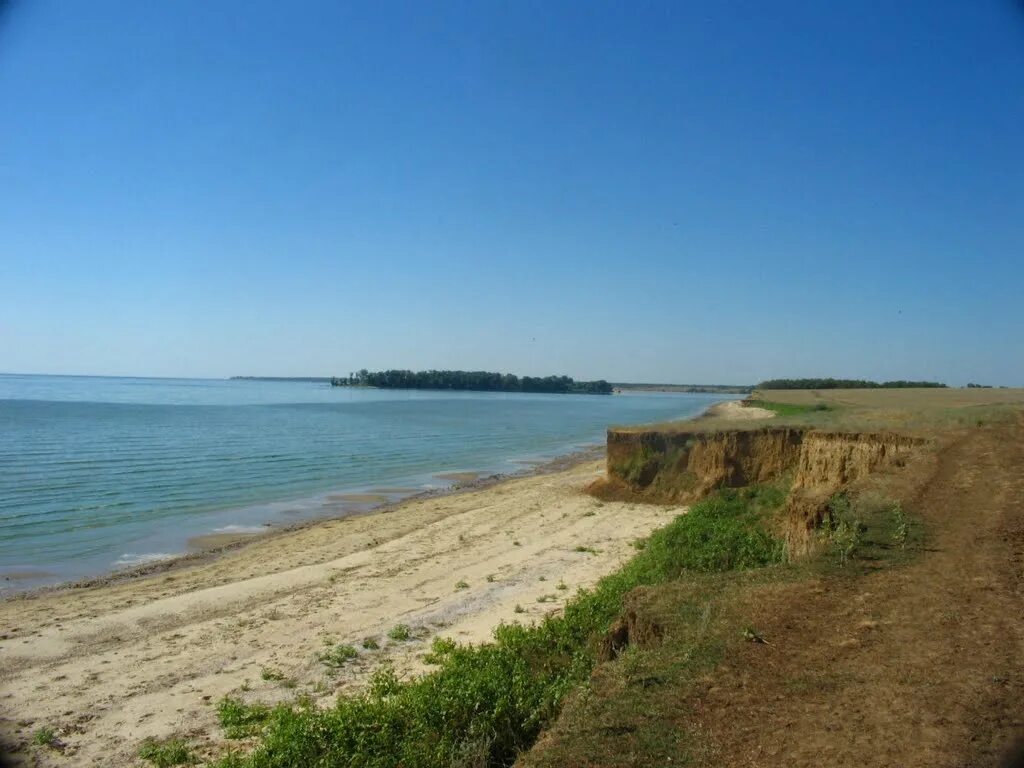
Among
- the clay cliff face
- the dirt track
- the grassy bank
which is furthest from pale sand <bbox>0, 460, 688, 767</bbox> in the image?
the dirt track

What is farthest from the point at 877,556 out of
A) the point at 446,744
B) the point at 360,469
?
the point at 360,469

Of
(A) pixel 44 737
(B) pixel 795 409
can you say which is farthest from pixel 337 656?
(B) pixel 795 409

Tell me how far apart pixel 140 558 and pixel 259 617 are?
7425 millimetres

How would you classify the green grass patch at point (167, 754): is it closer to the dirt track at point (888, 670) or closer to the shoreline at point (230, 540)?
the dirt track at point (888, 670)

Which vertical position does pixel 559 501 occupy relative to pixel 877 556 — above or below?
below

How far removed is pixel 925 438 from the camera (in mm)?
15852

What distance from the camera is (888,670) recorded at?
595cm

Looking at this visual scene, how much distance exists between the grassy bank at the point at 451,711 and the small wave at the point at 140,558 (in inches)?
426

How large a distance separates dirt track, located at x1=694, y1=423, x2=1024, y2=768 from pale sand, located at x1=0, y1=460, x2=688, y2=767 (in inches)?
213

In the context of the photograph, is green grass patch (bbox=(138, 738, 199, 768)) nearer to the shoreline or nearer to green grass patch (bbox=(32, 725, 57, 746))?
green grass patch (bbox=(32, 725, 57, 746))

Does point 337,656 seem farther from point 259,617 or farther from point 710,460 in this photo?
point 710,460

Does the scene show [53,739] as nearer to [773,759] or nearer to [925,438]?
[773,759]

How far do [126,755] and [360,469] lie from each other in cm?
2955

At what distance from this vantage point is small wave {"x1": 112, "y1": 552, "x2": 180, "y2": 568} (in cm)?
1797
